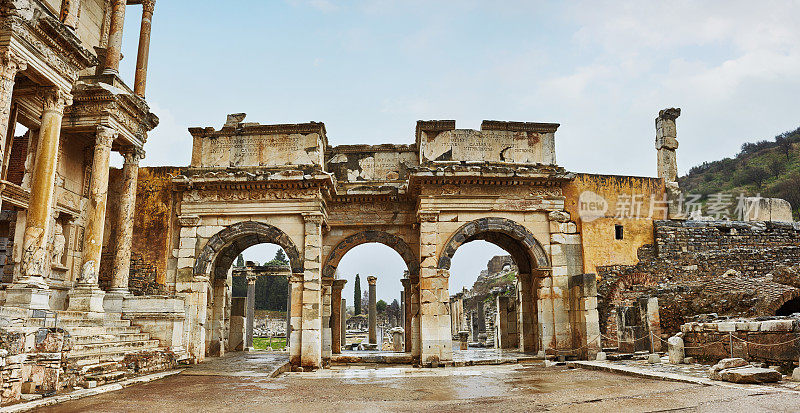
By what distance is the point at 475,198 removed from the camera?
49.4 ft

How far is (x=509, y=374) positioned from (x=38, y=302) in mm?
9314

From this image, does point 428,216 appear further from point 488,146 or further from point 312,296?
point 312,296

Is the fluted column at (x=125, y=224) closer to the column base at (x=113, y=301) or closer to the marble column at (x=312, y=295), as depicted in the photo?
the column base at (x=113, y=301)

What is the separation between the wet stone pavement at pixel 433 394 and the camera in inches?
272

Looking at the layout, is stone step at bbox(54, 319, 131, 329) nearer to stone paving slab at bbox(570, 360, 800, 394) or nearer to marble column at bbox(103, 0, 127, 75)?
marble column at bbox(103, 0, 127, 75)

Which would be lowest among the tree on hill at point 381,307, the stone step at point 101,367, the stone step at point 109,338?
the stone step at point 101,367

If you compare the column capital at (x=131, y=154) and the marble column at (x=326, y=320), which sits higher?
the column capital at (x=131, y=154)

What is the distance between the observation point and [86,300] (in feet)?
39.2

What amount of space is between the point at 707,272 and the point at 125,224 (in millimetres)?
16130

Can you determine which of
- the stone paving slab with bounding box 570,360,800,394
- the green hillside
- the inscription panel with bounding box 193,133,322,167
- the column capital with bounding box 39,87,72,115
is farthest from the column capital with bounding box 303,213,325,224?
the green hillside

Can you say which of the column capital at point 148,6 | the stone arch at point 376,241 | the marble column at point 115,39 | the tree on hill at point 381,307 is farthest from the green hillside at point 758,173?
the marble column at point 115,39

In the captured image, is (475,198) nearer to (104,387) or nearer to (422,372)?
(422,372)

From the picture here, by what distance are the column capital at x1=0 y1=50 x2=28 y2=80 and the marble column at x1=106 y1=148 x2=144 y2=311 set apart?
165 inches

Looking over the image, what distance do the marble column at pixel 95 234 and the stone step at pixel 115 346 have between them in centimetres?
123
